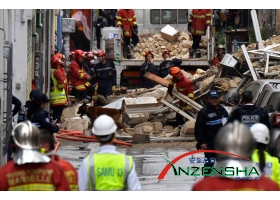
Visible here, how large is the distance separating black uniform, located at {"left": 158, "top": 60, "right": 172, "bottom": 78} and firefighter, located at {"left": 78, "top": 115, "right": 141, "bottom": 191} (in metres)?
16.5

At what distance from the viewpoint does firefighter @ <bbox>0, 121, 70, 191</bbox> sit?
21.1 feet

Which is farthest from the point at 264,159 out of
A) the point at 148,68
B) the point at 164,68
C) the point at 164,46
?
the point at 164,46

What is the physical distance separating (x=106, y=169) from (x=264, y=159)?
1.36m

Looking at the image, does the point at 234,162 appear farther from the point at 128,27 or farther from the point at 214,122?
the point at 128,27

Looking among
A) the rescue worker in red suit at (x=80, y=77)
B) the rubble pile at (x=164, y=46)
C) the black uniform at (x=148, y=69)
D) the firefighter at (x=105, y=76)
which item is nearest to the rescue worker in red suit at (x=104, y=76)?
the firefighter at (x=105, y=76)

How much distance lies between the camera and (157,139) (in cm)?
1761

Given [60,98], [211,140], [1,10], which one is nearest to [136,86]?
[60,98]

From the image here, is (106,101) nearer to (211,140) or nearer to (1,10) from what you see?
(1,10)

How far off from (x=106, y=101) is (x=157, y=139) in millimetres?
3805

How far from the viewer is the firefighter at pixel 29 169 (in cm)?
644

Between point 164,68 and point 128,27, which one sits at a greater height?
point 128,27

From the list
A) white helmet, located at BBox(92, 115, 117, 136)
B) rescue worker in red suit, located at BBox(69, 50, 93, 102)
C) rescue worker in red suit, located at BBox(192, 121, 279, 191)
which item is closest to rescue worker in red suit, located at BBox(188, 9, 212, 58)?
rescue worker in red suit, located at BBox(69, 50, 93, 102)

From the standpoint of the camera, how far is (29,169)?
6496 millimetres

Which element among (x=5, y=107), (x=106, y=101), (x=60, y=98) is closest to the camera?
(x=5, y=107)
